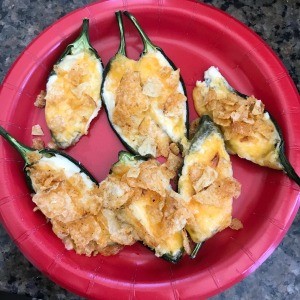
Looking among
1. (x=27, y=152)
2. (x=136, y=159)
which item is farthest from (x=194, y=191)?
(x=27, y=152)

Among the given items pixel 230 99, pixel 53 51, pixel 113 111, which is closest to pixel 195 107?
pixel 230 99

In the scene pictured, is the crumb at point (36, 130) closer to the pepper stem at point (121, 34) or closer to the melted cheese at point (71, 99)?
the melted cheese at point (71, 99)

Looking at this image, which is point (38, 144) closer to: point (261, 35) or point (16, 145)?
point (16, 145)

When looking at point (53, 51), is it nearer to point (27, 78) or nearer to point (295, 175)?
point (27, 78)

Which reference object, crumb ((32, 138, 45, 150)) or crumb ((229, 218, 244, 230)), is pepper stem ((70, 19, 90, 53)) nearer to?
crumb ((32, 138, 45, 150))

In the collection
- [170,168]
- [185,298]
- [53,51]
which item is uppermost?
[53,51]
